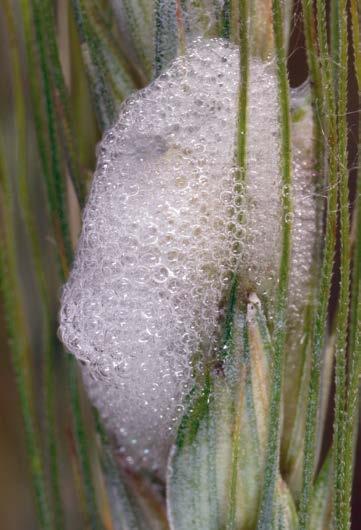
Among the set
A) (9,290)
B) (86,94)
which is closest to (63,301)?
(9,290)

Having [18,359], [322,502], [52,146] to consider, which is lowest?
[322,502]

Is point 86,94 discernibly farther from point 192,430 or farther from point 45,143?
point 192,430

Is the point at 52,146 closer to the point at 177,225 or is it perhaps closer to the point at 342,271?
the point at 177,225

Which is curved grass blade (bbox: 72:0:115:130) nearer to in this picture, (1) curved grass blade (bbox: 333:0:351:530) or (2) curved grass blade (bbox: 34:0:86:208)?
(2) curved grass blade (bbox: 34:0:86:208)

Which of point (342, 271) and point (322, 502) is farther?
point (322, 502)

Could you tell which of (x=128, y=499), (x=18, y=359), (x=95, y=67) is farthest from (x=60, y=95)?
(x=128, y=499)

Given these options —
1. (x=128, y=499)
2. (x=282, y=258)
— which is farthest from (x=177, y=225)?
(x=128, y=499)

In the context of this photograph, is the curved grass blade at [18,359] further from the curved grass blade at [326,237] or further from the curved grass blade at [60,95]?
the curved grass blade at [326,237]

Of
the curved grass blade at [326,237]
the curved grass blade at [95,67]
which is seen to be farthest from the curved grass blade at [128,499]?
the curved grass blade at [95,67]

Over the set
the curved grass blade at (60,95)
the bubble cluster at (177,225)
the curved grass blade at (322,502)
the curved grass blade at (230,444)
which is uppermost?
the curved grass blade at (60,95)

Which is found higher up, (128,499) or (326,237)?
(326,237)
